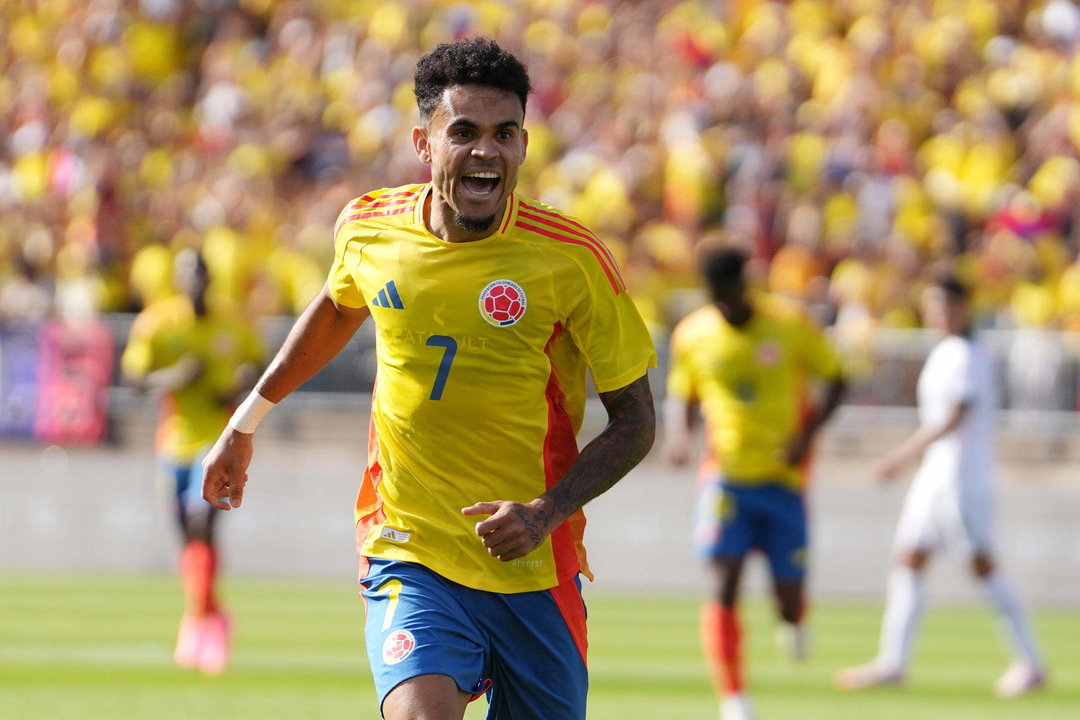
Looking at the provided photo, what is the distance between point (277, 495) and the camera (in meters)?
18.6

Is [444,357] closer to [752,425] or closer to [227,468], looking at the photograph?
[227,468]

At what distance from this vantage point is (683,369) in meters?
10.7

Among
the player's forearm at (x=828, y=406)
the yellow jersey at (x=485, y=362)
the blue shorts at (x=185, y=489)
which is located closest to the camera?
the yellow jersey at (x=485, y=362)

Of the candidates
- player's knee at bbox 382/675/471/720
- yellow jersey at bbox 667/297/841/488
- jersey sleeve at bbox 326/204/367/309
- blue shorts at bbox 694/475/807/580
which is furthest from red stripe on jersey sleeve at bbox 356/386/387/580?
yellow jersey at bbox 667/297/841/488

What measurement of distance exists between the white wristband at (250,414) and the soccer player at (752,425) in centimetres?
506

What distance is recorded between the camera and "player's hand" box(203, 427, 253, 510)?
536 centimetres

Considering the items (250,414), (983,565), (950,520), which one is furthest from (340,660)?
(250,414)

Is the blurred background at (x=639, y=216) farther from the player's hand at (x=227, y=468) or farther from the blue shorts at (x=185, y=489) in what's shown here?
the player's hand at (x=227, y=468)

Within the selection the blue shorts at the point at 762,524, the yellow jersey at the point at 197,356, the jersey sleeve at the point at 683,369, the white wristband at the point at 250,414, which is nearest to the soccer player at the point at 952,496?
the blue shorts at the point at 762,524

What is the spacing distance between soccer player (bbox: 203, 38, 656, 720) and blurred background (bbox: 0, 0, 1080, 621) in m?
11.8

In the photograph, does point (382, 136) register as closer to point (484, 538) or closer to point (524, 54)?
point (524, 54)

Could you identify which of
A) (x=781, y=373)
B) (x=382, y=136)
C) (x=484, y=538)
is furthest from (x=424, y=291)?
(x=382, y=136)

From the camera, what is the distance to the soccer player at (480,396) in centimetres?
490

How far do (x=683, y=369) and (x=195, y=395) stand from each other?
3739 millimetres
